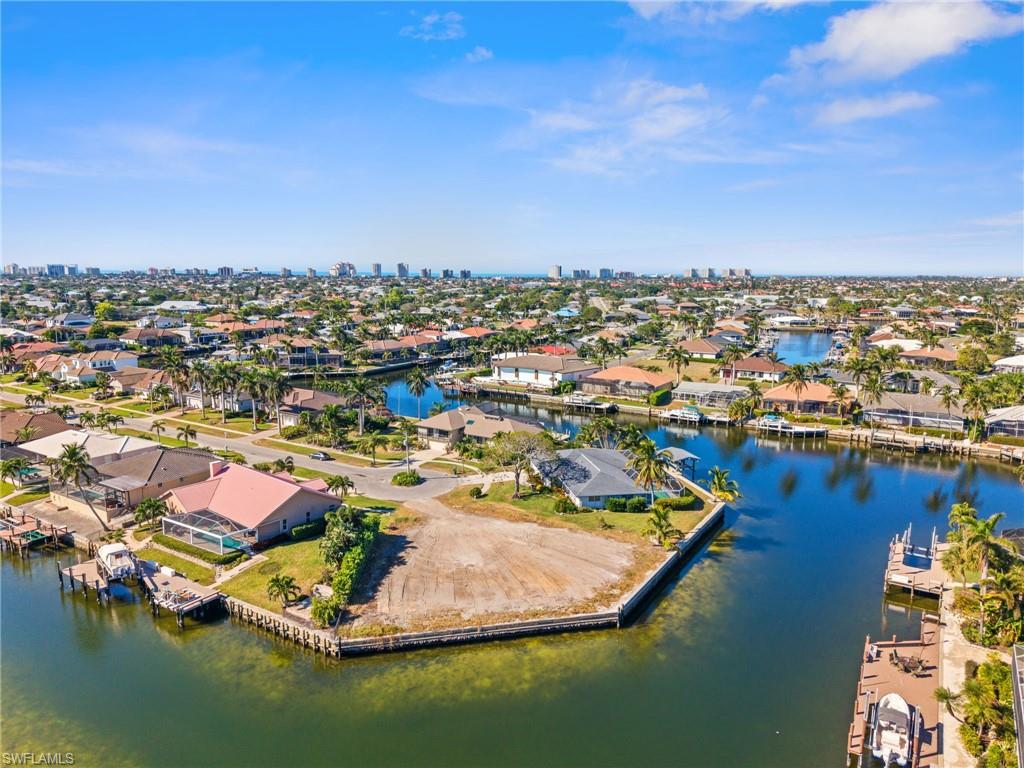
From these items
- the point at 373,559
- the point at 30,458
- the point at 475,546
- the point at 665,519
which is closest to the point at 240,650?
the point at 373,559

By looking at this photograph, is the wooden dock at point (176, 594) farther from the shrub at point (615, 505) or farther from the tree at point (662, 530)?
the tree at point (662, 530)

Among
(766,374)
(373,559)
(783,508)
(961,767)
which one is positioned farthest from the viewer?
(766,374)

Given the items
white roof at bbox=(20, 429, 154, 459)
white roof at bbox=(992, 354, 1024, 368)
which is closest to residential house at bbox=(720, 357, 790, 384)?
white roof at bbox=(992, 354, 1024, 368)

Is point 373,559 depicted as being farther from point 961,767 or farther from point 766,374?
point 766,374

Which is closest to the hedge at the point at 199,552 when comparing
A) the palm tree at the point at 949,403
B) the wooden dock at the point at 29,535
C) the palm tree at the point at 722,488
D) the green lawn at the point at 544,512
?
the wooden dock at the point at 29,535

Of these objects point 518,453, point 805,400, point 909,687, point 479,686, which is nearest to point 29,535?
point 518,453

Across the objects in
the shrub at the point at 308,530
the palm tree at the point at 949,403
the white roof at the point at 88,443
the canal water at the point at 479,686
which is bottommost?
the canal water at the point at 479,686
